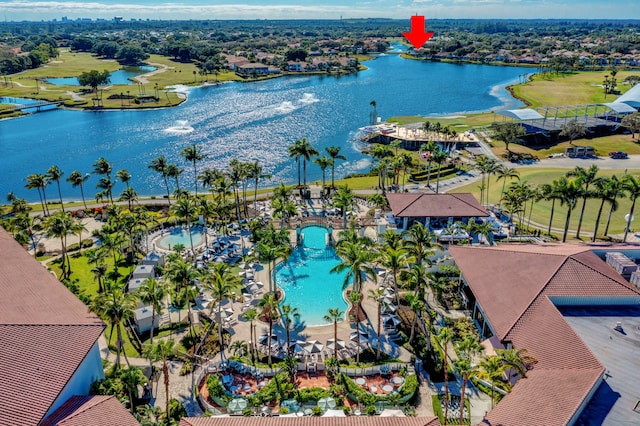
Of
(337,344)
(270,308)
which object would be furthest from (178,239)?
(337,344)

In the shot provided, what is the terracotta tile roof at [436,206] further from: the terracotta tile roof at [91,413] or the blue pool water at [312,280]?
the terracotta tile roof at [91,413]

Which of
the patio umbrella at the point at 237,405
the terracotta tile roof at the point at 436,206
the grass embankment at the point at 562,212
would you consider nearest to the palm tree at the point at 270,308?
the patio umbrella at the point at 237,405

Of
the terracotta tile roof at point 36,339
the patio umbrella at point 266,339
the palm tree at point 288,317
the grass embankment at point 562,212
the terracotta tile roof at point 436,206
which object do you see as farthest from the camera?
the grass embankment at point 562,212

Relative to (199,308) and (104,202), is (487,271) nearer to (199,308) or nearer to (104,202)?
(199,308)

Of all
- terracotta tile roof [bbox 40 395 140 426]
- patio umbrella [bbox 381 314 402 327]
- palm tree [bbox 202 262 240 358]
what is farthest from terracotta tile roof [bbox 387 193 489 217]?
terracotta tile roof [bbox 40 395 140 426]

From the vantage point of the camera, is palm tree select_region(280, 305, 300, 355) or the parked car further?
the parked car

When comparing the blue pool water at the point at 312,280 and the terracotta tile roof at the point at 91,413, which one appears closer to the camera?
the terracotta tile roof at the point at 91,413

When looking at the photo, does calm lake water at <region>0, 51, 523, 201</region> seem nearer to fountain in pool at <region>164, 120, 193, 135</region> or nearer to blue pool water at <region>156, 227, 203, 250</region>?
fountain in pool at <region>164, 120, 193, 135</region>

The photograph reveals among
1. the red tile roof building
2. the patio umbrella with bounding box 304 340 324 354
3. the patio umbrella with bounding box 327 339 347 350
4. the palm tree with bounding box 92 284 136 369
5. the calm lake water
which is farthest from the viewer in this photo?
the calm lake water
